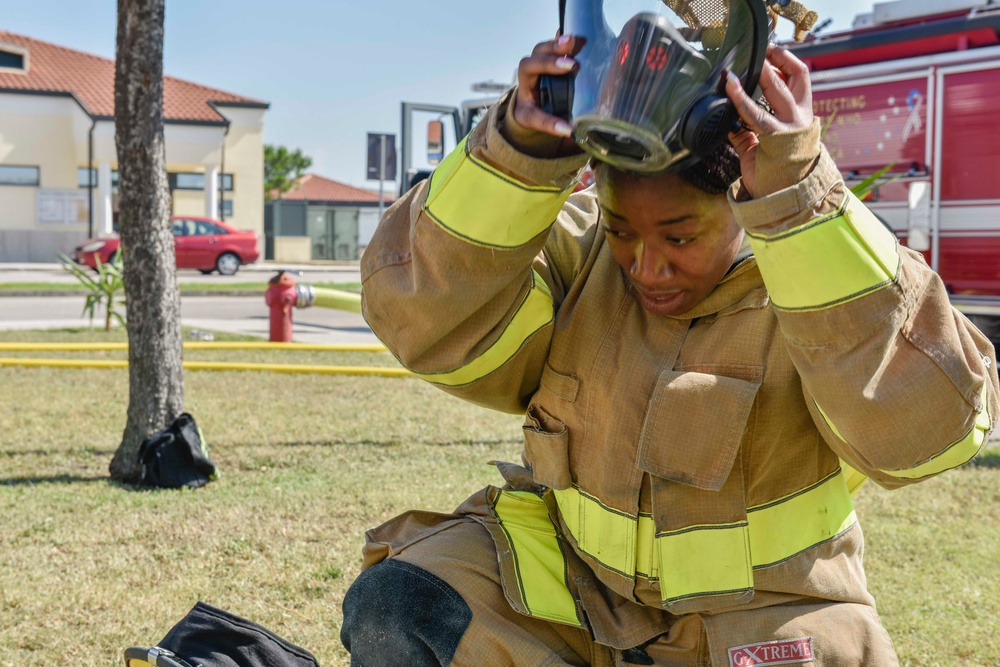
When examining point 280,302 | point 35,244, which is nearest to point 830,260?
point 280,302

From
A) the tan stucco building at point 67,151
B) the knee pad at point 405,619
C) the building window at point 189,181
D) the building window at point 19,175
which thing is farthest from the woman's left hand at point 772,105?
the building window at point 189,181

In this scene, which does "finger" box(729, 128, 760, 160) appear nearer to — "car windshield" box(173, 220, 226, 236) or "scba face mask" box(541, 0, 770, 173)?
"scba face mask" box(541, 0, 770, 173)


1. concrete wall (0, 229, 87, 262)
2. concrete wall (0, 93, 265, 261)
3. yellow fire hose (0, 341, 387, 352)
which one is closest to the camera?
yellow fire hose (0, 341, 387, 352)

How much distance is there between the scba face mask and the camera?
142 cm

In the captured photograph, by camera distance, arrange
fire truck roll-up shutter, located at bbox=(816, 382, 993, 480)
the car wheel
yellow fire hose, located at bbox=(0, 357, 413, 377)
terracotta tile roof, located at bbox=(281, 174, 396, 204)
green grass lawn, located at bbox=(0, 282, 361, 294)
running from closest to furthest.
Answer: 1. fire truck roll-up shutter, located at bbox=(816, 382, 993, 480)
2. yellow fire hose, located at bbox=(0, 357, 413, 377)
3. green grass lawn, located at bbox=(0, 282, 361, 294)
4. the car wheel
5. terracotta tile roof, located at bbox=(281, 174, 396, 204)

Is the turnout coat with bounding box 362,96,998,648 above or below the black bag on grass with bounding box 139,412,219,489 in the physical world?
above

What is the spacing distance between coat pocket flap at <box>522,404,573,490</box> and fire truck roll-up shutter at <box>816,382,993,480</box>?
0.47 metres


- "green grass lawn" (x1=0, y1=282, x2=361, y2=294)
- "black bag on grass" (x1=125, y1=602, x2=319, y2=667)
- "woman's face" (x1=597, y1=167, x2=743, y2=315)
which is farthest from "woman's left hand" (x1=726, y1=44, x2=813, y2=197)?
"green grass lawn" (x1=0, y1=282, x2=361, y2=294)

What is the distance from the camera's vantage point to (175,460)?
15.2ft

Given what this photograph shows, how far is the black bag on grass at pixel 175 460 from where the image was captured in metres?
4.60

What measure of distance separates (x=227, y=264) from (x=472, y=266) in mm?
24166

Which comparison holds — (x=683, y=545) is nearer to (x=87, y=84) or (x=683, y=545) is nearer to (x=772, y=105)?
(x=772, y=105)

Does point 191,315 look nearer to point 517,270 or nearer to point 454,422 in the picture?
point 454,422

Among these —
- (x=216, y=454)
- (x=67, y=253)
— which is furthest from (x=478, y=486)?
(x=67, y=253)
